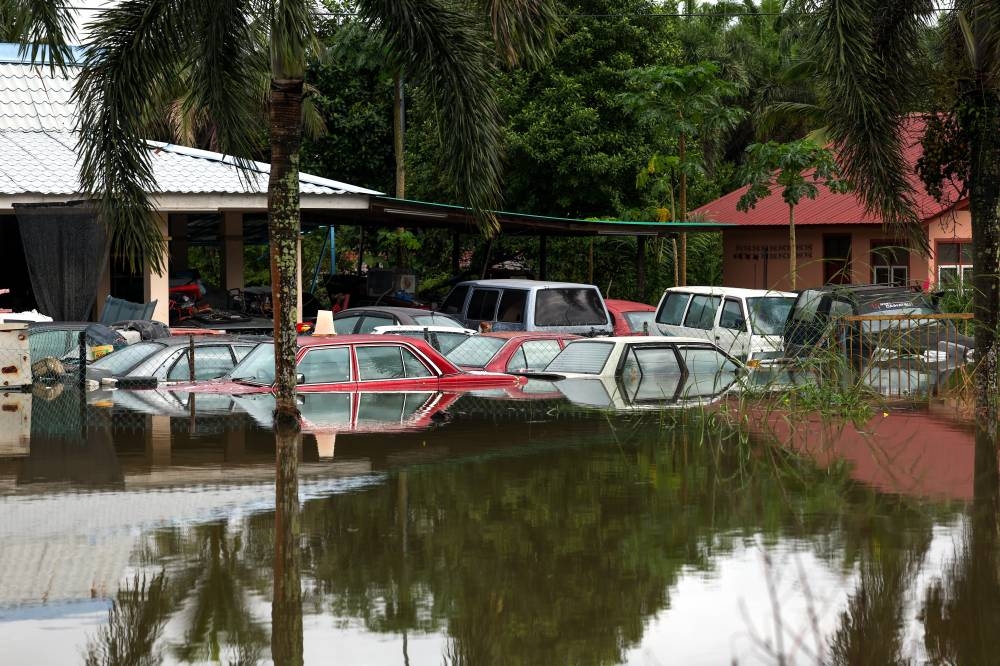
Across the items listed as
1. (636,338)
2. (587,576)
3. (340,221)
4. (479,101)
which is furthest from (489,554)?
(340,221)

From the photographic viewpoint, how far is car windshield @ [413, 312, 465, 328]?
74.5ft

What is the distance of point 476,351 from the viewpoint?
19.9m

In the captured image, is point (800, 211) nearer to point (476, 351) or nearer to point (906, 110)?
point (476, 351)

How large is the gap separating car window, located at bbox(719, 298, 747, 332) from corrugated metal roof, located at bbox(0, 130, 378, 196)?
25.2 feet

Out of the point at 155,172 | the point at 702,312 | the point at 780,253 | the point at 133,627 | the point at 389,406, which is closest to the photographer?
the point at 133,627

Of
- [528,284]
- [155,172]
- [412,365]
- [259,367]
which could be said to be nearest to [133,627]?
[412,365]

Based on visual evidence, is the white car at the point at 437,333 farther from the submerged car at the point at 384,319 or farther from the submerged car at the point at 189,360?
the submerged car at the point at 189,360

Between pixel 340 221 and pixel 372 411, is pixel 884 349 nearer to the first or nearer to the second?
pixel 372 411

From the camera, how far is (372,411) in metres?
17.3

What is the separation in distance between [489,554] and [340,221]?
24.1 meters

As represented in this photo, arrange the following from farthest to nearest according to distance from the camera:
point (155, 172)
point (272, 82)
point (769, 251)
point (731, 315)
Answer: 1. point (769, 251)
2. point (155, 172)
3. point (731, 315)
4. point (272, 82)

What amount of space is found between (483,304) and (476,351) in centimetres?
465

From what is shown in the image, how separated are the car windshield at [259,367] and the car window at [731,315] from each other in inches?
299

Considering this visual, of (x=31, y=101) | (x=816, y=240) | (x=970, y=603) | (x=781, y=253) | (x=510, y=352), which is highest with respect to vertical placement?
(x=31, y=101)
